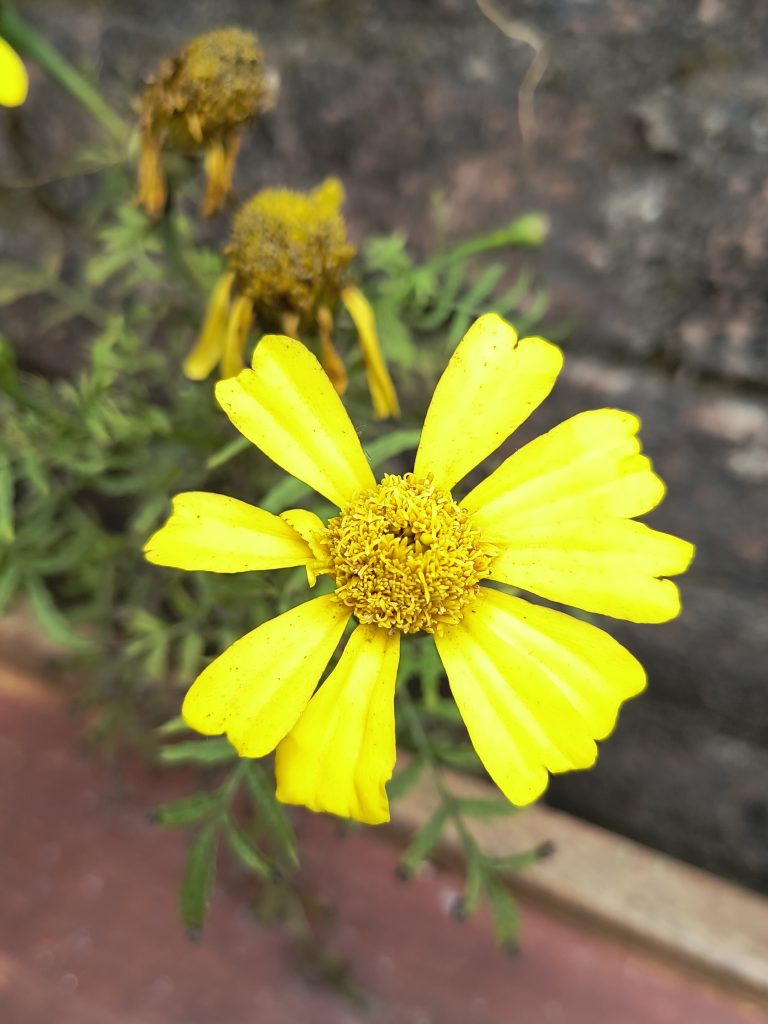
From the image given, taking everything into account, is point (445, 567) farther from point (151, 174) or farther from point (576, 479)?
point (151, 174)

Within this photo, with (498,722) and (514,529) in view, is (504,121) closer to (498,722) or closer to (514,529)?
(514,529)

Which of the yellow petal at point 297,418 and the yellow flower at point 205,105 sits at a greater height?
the yellow flower at point 205,105

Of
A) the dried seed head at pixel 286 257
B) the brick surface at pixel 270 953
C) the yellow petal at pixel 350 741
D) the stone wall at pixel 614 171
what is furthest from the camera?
the brick surface at pixel 270 953

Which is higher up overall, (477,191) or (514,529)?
(477,191)

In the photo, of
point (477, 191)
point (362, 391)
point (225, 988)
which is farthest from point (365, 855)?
point (477, 191)

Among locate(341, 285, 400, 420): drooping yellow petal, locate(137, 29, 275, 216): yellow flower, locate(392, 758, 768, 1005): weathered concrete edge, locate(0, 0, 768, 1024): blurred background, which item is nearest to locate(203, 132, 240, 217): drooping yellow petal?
locate(137, 29, 275, 216): yellow flower

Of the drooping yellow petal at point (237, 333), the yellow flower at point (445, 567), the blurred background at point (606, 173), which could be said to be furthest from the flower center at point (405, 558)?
the blurred background at point (606, 173)

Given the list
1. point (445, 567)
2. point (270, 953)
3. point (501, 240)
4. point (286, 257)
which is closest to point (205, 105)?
point (286, 257)

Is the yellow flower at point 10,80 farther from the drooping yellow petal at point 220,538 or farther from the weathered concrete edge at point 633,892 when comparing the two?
the weathered concrete edge at point 633,892
